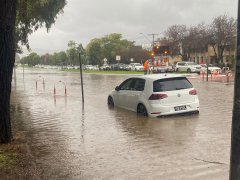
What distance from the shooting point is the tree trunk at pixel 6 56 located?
26.6ft

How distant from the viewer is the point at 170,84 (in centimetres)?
1280

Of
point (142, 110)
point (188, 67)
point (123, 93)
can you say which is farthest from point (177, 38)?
point (142, 110)

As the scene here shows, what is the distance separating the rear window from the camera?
12.7 m

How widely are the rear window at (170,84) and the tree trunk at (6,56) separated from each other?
550cm

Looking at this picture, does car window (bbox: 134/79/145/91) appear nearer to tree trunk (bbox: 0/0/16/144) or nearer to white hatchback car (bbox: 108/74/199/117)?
white hatchback car (bbox: 108/74/199/117)

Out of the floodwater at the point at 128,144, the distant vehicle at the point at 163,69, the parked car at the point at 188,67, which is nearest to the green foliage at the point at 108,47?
the parked car at the point at 188,67

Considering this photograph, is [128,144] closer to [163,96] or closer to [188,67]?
[163,96]

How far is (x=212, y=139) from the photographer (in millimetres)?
9109

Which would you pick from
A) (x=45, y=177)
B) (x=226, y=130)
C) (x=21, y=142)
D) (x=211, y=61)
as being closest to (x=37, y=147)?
(x=21, y=142)

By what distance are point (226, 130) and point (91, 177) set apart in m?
5.10

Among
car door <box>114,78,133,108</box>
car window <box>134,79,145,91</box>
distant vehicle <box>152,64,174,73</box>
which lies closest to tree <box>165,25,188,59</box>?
distant vehicle <box>152,64,174,73</box>

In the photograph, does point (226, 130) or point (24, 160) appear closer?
point (24, 160)

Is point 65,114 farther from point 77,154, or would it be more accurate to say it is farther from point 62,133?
point 77,154

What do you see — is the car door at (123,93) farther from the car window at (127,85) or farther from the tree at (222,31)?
the tree at (222,31)
